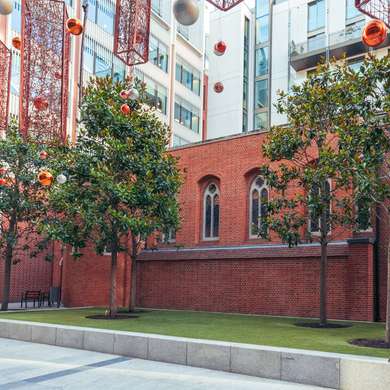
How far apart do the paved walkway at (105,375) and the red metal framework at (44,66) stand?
492cm

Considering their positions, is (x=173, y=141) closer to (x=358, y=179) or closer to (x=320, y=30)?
(x=320, y=30)

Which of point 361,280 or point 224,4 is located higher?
point 224,4

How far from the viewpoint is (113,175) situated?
16062 millimetres

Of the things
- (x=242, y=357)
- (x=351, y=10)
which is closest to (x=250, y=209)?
(x=242, y=357)

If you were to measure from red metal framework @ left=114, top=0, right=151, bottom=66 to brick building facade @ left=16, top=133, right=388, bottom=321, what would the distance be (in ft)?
33.6

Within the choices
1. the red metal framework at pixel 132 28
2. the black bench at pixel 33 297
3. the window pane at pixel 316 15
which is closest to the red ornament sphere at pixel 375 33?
the red metal framework at pixel 132 28

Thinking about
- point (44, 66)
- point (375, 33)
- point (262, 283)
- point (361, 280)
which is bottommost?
point (262, 283)

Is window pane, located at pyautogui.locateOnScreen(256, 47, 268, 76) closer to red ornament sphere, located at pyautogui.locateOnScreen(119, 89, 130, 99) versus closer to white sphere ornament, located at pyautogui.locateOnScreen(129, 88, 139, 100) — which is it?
white sphere ornament, located at pyautogui.locateOnScreen(129, 88, 139, 100)

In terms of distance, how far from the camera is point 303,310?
58.6 feet

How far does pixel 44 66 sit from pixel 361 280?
11.3 m

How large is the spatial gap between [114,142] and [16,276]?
1278cm

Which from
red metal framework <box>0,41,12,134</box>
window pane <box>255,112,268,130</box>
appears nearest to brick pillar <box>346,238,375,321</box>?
red metal framework <box>0,41,12,134</box>

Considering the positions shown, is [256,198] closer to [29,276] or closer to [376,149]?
[376,149]

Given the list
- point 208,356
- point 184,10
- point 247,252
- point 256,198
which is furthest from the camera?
point 256,198
